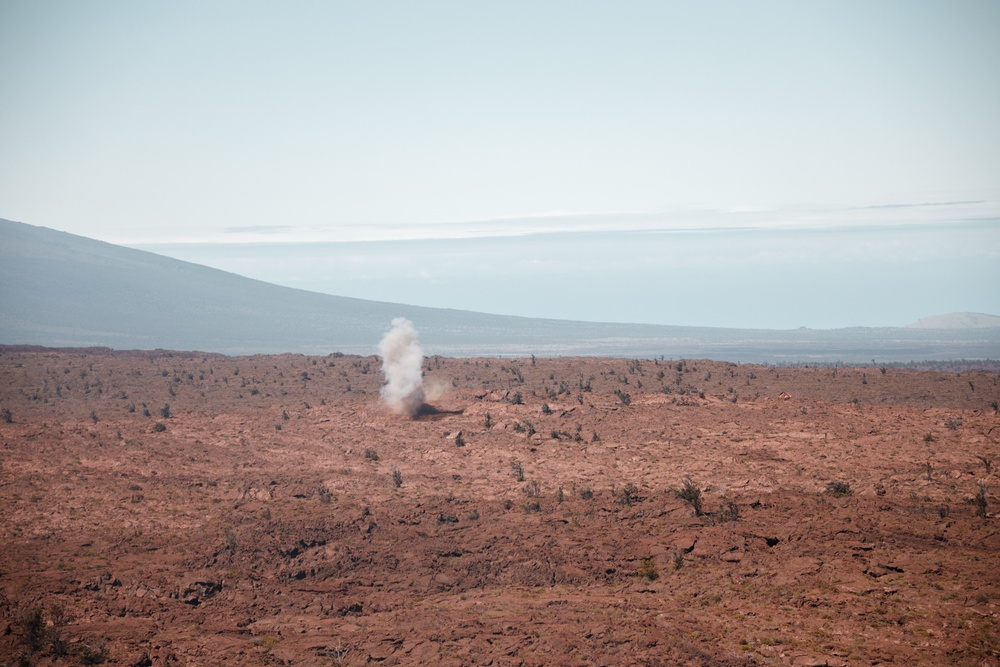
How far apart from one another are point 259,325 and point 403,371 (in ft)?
392

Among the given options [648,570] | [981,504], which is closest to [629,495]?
[648,570]

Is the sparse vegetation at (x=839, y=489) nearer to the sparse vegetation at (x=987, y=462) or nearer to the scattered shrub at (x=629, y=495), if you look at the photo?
the sparse vegetation at (x=987, y=462)

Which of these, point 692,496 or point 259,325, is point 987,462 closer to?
point 692,496

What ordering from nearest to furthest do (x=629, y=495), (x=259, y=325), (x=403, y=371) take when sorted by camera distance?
1. (x=629, y=495)
2. (x=403, y=371)
3. (x=259, y=325)

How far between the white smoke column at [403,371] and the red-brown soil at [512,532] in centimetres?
113

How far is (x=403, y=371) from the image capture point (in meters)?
39.4

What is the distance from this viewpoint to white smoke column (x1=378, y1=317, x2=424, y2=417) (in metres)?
37.9

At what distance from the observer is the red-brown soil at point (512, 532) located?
15.8 metres

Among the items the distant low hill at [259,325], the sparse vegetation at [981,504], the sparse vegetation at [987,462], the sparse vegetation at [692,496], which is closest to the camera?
the sparse vegetation at [981,504]

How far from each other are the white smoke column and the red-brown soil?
44.6 inches

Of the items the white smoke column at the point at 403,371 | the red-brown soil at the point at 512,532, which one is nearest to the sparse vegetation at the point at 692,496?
the red-brown soil at the point at 512,532

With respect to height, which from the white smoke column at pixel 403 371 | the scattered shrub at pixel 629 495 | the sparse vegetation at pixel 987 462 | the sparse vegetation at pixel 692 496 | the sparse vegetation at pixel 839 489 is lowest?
the scattered shrub at pixel 629 495

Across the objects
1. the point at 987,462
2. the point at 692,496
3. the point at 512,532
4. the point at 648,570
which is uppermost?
the point at 987,462

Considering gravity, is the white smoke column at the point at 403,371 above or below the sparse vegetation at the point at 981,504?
above
